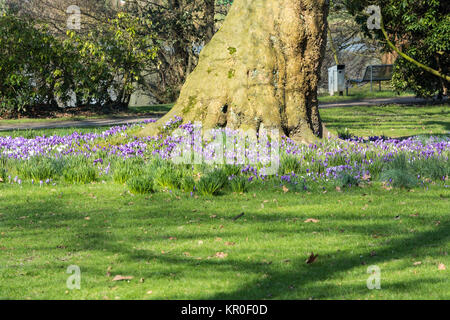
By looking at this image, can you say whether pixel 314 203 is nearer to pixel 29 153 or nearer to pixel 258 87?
pixel 258 87

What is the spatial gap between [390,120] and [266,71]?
8120mm

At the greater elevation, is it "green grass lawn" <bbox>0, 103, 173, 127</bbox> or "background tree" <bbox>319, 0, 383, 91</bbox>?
"background tree" <bbox>319, 0, 383, 91</bbox>

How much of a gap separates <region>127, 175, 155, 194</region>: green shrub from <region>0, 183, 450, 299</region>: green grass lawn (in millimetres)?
149

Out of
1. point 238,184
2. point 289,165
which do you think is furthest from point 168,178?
point 289,165

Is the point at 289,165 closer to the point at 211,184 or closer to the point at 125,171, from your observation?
the point at 211,184

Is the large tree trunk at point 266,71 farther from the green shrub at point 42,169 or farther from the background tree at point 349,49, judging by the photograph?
the background tree at point 349,49

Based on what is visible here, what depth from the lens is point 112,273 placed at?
4660 mm

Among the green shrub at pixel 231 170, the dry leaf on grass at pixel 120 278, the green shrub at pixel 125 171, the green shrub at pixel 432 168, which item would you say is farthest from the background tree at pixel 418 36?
the dry leaf on grass at pixel 120 278

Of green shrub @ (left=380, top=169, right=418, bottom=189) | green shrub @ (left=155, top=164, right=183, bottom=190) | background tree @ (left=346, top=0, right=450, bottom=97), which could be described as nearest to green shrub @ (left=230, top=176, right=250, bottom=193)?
green shrub @ (left=155, top=164, right=183, bottom=190)

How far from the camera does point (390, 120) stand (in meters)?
16.9

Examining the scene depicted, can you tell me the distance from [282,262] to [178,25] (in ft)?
71.0

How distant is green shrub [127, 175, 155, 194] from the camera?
7.35 metres

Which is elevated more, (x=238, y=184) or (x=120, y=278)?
(x=238, y=184)

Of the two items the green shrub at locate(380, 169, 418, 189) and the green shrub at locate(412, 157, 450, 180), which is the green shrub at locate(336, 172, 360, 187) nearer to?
the green shrub at locate(380, 169, 418, 189)
